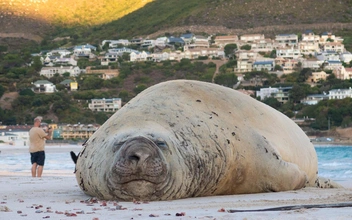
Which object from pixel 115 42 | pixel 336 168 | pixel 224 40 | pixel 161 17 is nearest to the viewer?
pixel 336 168

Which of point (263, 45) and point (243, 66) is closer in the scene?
point (243, 66)

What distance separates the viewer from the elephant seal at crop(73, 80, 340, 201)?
8578mm

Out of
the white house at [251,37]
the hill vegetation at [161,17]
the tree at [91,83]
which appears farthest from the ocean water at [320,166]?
the hill vegetation at [161,17]

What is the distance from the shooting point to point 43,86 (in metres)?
121

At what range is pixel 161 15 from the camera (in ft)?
582

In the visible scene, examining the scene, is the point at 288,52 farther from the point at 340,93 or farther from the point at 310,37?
the point at 340,93

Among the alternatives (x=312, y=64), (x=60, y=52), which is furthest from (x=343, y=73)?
(x=60, y=52)

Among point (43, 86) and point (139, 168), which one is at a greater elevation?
point (43, 86)

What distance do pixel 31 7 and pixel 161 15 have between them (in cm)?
2605

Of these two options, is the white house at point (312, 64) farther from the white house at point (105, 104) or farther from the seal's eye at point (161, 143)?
the seal's eye at point (161, 143)

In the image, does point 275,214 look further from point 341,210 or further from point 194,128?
point 194,128

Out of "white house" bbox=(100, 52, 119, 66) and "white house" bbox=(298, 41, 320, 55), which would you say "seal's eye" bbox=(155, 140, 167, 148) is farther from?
"white house" bbox=(298, 41, 320, 55)

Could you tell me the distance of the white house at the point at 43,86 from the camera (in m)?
118

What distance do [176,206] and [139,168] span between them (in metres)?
0.57
